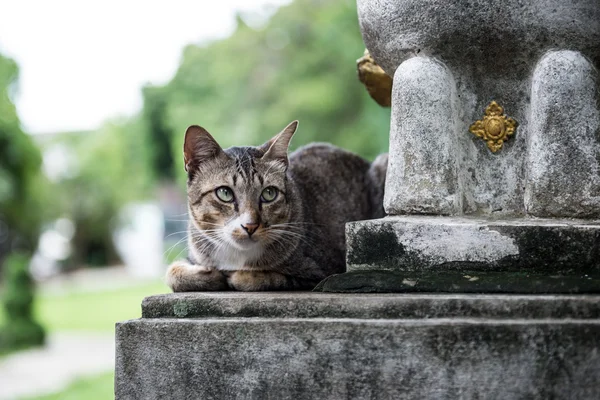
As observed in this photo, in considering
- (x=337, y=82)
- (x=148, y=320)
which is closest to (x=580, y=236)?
(x=148, y=320)

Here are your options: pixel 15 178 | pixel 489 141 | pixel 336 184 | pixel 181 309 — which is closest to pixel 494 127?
pixel 489 141

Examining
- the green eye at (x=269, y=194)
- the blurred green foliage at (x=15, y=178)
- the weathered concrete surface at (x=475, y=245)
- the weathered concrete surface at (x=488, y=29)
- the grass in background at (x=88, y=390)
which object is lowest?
the grass in background at (x=88, y=390)

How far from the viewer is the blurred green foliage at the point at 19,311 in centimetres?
1451

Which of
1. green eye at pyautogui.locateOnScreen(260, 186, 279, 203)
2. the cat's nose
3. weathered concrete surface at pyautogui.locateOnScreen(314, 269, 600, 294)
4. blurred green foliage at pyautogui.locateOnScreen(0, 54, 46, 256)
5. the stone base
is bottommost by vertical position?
the stone base

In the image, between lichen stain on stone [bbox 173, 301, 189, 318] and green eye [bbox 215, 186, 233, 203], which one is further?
green eye [bbox 215, 186, 233, 203]

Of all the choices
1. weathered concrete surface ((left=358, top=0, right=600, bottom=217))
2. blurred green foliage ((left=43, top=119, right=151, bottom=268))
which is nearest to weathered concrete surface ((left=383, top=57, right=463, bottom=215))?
weathered concrete surface ((left=358, top=0, right=600, bottom=217))

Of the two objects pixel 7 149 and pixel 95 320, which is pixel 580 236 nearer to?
pixel 95 320

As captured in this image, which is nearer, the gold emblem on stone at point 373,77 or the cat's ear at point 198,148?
the cat's ear at point 198,148

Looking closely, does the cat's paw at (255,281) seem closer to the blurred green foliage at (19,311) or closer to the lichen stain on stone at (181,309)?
the lichen stain on stone at (181,309)

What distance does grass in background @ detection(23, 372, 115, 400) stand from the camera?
9.06m

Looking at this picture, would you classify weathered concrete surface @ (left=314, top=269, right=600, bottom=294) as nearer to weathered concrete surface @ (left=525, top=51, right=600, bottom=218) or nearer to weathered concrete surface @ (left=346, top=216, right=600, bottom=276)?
weathered concrete surface @ (left=346, top=216, right=600, bottom=276)

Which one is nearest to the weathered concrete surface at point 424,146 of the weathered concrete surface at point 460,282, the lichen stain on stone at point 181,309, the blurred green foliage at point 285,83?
the weathered concrete surface at point 460,282

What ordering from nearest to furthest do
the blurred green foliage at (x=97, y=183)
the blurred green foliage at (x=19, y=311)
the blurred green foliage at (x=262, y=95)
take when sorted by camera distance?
the blurred green foliage at (x=19, y=311) → the blurred green foliage at (x=262, y=95) → the blurred green foliage at (x=97, y=183)

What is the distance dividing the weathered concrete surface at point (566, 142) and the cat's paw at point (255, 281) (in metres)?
1.04
